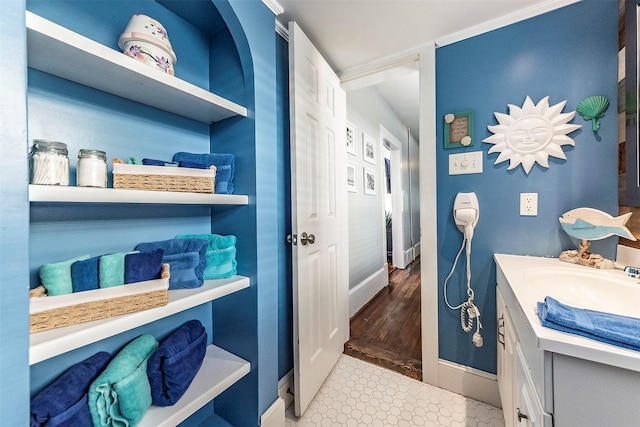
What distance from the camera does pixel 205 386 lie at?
3.18 feet

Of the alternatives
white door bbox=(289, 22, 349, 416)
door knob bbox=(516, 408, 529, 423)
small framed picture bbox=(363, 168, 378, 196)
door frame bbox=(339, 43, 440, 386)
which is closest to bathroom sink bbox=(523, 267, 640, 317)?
door knob bbox=(516, 408, 529, 423)

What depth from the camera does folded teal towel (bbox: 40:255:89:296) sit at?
70 centimetres

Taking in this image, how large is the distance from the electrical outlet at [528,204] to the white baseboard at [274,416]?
5.37 feet

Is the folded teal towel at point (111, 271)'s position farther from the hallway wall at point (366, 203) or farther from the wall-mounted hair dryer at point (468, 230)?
the hallway wall at point (366, 203)

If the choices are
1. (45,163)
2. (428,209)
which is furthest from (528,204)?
(45,163)

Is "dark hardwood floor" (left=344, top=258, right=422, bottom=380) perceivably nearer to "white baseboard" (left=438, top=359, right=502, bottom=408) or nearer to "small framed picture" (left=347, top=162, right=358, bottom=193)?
"white baseboard" (left=438, top=359, right=502, bottom=408)

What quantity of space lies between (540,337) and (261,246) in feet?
3.18

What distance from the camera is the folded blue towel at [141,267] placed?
807 millimetres

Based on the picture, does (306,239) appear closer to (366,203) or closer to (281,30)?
(281,30)

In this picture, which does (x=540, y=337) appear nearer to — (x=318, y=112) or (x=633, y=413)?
(x=633, y=413)

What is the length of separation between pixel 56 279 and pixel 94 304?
14 centimetres

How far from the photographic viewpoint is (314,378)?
1468 millimetres

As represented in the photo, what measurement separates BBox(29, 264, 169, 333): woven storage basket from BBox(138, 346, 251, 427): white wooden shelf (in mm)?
392

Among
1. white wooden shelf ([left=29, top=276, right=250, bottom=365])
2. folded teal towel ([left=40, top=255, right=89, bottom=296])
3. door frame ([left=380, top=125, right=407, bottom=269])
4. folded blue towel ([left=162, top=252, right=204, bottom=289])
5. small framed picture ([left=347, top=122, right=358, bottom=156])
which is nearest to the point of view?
white wooden shelf ([left=29, top=276, right=250, bottom=365])
